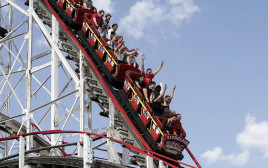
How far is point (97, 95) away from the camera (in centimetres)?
1622

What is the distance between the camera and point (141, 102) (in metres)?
15.1

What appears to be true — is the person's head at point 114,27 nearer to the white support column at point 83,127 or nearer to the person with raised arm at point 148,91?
the white support column at point 83,127

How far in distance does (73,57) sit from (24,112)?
1944 millimetres

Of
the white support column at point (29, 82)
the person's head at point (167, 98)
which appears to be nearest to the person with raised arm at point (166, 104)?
the person's head at point (167, 98)

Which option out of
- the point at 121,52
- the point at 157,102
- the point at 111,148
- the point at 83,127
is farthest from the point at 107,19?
the point at 111,148

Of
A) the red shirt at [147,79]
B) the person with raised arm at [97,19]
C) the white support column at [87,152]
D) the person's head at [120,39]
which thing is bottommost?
the white support column at [87,152]

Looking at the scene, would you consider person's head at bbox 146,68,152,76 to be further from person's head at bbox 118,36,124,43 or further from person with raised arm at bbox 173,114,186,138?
person with raised arm at bbox 173,114,186,138

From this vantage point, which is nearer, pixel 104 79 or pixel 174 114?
pixel 174 114

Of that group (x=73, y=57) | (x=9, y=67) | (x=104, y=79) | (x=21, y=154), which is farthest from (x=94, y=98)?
(x=9, y=67)

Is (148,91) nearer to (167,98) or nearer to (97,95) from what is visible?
(167,98)

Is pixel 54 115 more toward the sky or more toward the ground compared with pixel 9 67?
more toward the ground

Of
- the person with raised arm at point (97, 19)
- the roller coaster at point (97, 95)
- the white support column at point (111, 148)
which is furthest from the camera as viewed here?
the person with raised arm at point (97, 19)

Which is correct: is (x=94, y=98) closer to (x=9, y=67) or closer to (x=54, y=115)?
(x=54, y=115)

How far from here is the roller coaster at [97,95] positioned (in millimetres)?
14281
